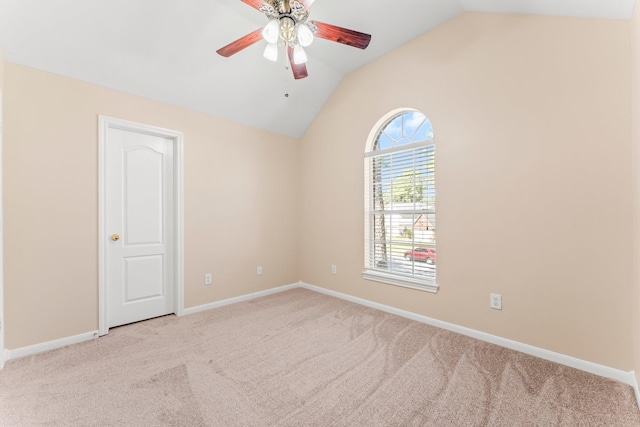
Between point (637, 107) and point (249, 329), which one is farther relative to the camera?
point (249, 329)

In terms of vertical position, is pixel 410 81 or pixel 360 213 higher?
pixel 410 81

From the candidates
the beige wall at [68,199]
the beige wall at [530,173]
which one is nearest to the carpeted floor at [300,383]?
the beige wall at [530,173]

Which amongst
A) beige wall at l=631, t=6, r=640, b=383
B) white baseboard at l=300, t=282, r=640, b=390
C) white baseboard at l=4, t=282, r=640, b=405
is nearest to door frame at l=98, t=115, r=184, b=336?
white baseboard at l=4, t=282, r=640, b=405

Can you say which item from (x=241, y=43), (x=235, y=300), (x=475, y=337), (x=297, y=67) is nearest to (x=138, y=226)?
(x=235, y=300)

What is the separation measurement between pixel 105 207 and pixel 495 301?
3.73m

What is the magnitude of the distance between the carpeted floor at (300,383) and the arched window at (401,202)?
71 cm

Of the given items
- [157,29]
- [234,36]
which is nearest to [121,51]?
[157,29]

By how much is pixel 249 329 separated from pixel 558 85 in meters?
3.40

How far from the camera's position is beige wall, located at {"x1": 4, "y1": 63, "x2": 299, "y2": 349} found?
225cm

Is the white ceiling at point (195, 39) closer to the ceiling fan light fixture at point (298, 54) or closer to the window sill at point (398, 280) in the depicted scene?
the ceiling fan light fixture at point (298, 54)

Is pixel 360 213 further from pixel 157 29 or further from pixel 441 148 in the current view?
pixel 157 29

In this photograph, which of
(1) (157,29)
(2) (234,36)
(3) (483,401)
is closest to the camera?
(3) (483,401)

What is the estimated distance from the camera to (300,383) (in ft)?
6.26

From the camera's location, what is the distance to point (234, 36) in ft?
8.86
